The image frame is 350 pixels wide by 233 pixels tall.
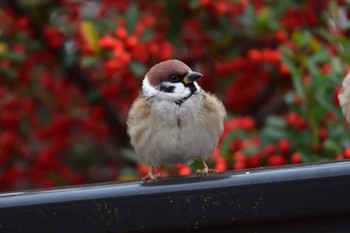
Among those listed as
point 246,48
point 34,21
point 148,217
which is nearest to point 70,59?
point 34,21

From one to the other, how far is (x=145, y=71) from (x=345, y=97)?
3.33 feet

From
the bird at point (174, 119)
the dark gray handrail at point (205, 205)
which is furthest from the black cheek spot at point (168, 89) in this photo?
the dark gray handrail at point (205, 205)

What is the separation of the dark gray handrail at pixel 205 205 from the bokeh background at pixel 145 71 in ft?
5.20

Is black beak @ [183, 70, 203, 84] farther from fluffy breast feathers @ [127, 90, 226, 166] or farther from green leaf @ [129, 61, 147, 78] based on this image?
green leaf @ [129, 61, 147, 78]

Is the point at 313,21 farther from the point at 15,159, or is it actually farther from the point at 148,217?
the point at 148,217

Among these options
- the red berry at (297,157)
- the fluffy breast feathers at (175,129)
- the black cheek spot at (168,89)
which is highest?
the black cheek spot at (168,89)

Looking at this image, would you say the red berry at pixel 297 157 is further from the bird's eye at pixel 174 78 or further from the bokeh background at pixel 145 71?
the bird's eye at pixel 174 78

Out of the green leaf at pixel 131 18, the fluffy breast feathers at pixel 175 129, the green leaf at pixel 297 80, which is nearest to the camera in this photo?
the fluffy breast feathers at pixel 175 129

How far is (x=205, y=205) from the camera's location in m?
1.92

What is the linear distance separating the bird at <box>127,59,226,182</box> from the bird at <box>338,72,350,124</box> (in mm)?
483

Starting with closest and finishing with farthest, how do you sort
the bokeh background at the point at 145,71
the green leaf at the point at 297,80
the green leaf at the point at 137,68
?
the green leaf at the point at 297,80 < the bokeh background at the point at 145,71 < the green leaf at the point at 137,68

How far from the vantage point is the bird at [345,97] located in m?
3.43

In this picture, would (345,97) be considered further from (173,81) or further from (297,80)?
(173,81)

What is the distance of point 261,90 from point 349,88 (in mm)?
1313
